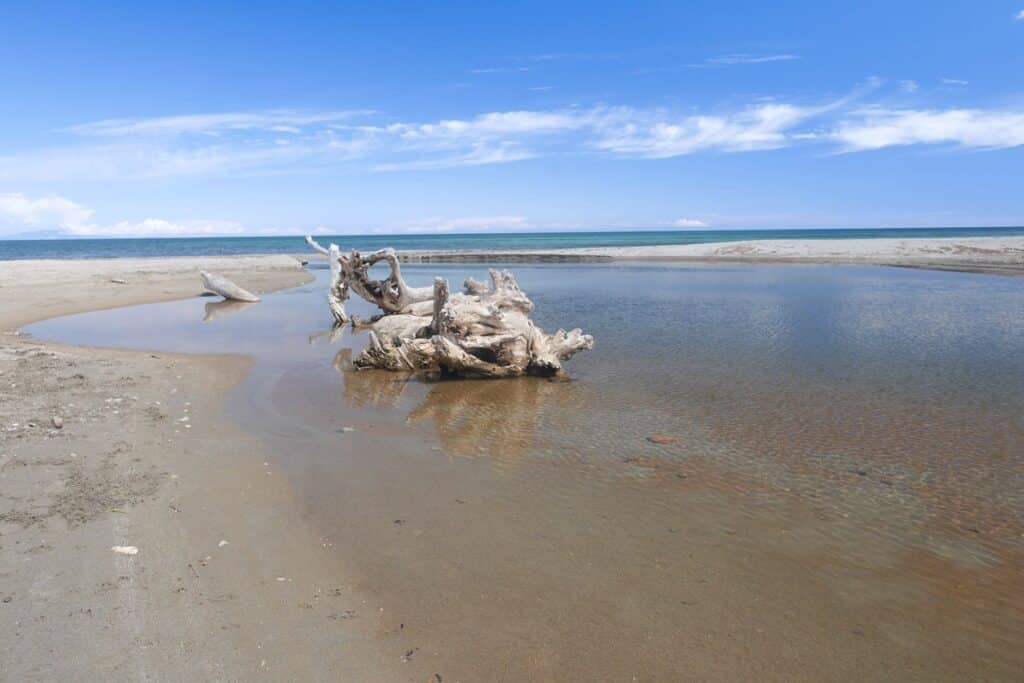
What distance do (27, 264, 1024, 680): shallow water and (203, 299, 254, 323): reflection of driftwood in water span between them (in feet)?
22.8

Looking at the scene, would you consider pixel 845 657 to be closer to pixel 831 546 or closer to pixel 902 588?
pixel 902 588

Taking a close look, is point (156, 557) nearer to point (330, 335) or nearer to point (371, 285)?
point (330, 335)

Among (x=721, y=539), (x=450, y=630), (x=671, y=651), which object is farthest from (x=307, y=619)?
(x=721, y=539)

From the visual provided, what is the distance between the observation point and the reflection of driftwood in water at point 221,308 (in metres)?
17.7

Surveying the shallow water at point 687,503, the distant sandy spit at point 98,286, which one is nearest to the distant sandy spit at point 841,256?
the distant sandy spit at point 98,286

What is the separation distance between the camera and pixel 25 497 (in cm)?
507

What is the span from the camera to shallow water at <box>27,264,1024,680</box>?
11.3ft

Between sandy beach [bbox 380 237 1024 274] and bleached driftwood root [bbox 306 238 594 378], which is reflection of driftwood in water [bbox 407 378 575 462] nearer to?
bleached driftwood root [bbox 306 238 594 378]

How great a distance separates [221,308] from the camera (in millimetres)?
19578

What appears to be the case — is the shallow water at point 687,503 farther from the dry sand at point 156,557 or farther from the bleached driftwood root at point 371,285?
the bleached driftwood root at point 371,285

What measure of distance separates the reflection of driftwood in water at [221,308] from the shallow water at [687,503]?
22.8 ft

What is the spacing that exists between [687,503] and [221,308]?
17.9 m

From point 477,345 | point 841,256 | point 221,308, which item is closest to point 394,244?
point 841,256

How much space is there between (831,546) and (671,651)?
1.80 metres
